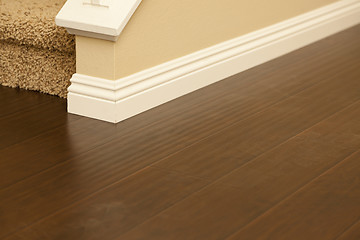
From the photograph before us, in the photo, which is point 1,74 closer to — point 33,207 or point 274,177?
point 33,207

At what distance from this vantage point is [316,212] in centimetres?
137

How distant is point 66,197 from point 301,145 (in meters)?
0.69

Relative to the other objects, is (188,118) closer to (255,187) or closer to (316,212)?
(255,187)

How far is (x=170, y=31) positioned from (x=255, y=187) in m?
0.76

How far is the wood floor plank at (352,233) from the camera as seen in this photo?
1262 mm

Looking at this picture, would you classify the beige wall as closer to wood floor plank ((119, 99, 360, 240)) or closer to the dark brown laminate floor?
the dark brown laminate floor

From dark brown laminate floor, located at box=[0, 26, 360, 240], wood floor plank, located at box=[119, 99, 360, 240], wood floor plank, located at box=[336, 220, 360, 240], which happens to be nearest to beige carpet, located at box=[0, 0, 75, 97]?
dark brown laminate floor, located at box=[0, 26, 360, 240]

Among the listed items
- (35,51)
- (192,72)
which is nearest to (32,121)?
(35,51)

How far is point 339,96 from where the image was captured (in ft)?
7.11

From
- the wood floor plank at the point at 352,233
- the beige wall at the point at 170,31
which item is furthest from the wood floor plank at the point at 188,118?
the wood floor plank at the point at 352,233

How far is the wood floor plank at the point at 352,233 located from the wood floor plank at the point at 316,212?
10mm

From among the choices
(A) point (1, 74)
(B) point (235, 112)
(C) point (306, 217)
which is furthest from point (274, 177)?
(A) point (1, 74)

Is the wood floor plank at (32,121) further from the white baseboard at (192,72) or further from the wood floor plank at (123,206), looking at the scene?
the wood floor plank at (123,206)

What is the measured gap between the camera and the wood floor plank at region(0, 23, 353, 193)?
1.61 m
